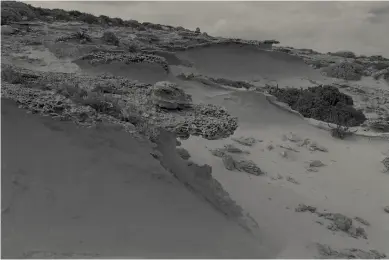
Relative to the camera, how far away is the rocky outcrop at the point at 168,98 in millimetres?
6547

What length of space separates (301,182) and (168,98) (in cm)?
290

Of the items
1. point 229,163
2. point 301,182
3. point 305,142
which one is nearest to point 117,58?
point 305,142

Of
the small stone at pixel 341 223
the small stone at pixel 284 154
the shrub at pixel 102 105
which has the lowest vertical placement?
the small stone at pixel 341 223

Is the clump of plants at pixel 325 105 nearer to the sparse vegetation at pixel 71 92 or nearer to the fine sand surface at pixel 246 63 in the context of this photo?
the fine sand surface at pixel 246 63

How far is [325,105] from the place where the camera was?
1305 cm

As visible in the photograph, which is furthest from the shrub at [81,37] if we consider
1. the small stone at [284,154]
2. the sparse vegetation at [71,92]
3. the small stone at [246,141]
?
the sparse vegetation at [71,92]

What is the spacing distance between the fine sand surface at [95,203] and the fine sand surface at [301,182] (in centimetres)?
134

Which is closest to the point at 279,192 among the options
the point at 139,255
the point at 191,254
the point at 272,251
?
the point at 272,251

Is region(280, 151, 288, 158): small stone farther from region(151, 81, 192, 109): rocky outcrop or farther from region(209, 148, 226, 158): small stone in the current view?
region(151, 81, 192, 109): rocky outcrop

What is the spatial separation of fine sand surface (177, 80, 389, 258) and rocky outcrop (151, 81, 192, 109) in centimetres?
128

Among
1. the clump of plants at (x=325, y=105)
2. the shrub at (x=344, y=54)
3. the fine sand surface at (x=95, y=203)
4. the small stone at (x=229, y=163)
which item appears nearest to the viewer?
the fine sand surface at (x=95, y=203)

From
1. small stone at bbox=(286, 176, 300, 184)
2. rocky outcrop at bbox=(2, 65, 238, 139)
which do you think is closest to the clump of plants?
small stone at bbox=(286, 176, 300, 184)

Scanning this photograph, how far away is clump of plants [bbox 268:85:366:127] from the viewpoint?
12188 millimetres

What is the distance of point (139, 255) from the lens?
12.4 ft
